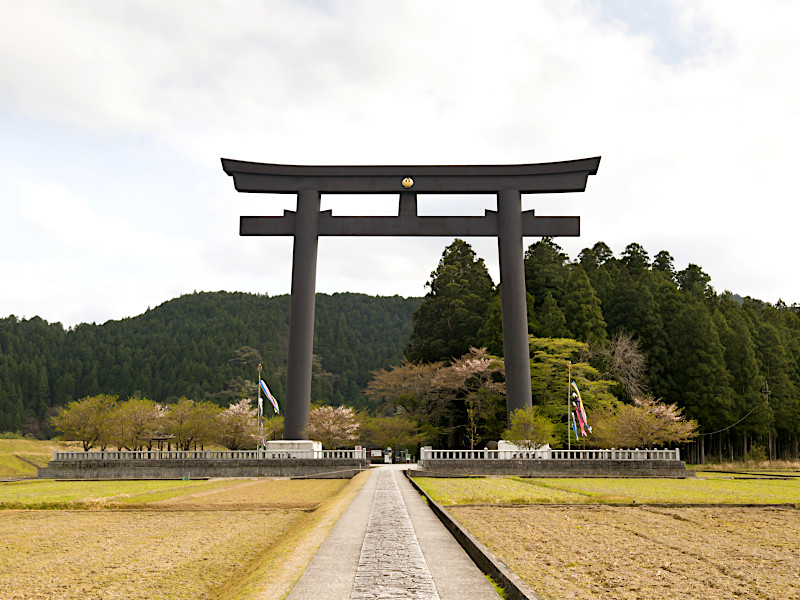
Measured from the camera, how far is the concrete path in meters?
7.43

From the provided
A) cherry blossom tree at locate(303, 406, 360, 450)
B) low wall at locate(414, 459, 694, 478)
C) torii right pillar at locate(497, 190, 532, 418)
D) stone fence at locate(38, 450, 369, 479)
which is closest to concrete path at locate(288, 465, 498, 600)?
low wall at locate(414, 459, 694, 478)

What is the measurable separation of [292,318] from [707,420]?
35.8 meters

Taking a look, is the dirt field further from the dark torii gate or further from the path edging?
the dark torii gate

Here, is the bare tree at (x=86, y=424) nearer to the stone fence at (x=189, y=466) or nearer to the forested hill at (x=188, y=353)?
the stone fence at (x=189, y=466)

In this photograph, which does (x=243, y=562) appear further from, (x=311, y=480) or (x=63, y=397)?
(x=63, y=397)

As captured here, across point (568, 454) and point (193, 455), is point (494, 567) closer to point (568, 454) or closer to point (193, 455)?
point (568, 454)

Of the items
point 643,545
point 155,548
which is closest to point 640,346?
point 643,545

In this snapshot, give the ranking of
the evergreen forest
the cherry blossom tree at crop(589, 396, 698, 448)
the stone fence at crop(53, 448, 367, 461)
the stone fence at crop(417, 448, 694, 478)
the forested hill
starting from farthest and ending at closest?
the forested hill, the evergreen forest, the cherry blossom tree at crop(589, 396, 698, 448), the stone fence at crop(53, 448, 367, 461), the stone fence at crop(417, 448, 694, 478)

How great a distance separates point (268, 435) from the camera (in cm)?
7075

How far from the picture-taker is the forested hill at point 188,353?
121812 millimetres

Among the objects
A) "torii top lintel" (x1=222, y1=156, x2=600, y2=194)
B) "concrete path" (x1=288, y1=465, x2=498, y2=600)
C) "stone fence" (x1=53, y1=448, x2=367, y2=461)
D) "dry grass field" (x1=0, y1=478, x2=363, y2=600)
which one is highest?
"torii top lintel" (x1=222, y1=156, x2=600, y2=194)

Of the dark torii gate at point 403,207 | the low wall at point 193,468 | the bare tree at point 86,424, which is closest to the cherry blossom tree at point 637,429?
the dark torii gate at point 403,207

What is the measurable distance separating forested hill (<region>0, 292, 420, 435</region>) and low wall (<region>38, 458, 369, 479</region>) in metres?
72.8

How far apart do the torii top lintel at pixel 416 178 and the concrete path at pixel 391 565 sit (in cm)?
3167
